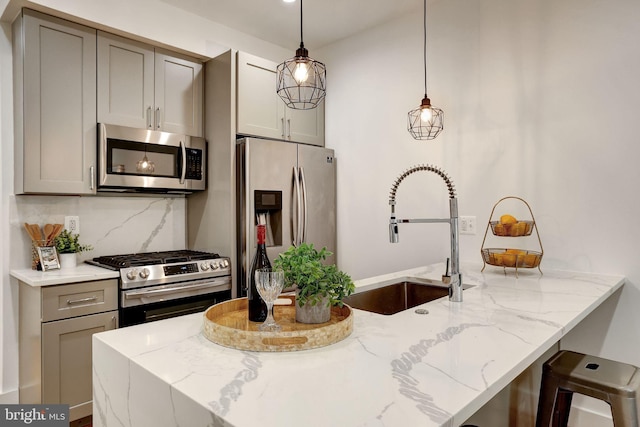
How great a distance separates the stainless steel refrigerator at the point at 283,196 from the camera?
2.83 metres

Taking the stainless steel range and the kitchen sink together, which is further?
the stainless steel range

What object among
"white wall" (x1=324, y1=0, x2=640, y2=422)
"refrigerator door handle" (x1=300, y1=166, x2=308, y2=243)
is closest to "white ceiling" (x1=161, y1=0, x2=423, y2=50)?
"white wall" (x1=324, y1=0, x2=640, y2=422)

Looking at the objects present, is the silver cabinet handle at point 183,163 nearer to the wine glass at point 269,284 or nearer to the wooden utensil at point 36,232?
the wooden utensil at point 36,232

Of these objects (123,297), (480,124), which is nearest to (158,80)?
(123,297)

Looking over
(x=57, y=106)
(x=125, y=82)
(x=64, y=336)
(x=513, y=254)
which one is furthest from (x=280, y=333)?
(x=125, y=82)

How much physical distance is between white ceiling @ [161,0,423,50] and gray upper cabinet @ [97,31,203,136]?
42cm

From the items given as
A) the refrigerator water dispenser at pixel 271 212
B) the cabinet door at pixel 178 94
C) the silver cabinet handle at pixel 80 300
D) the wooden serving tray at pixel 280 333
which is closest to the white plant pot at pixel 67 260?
the silver cabinet handle at pixel 80 300

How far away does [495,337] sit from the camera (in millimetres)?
1204

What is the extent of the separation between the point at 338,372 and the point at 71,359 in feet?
6.26

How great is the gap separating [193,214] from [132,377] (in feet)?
7.46

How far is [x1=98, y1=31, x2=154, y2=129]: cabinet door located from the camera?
8.48ft

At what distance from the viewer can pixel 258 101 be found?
120 inches

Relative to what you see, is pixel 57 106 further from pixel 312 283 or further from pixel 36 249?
pixel 312 283

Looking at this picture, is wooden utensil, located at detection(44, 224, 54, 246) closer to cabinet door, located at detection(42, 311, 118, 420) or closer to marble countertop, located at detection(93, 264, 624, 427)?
cabinet door, located at detection(42, 311, 118, 420)
